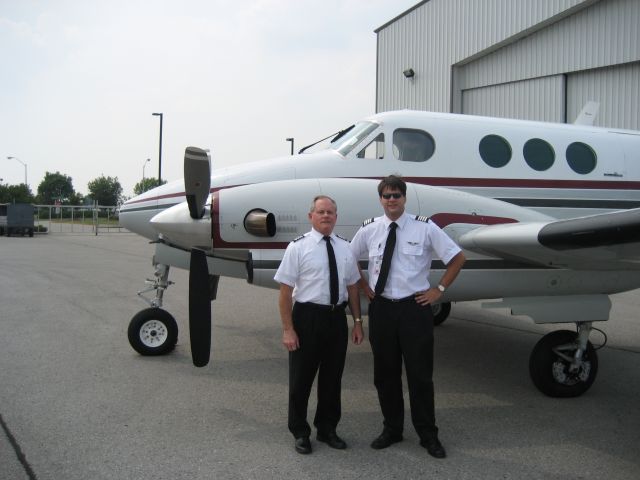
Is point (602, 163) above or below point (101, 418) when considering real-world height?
above

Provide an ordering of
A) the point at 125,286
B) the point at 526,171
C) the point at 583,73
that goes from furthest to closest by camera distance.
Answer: the point at 583,73
the point at 125,286
the point at 526,171

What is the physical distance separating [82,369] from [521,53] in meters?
18.0

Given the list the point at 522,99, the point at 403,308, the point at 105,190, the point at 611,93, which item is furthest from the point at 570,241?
the point at 105,190

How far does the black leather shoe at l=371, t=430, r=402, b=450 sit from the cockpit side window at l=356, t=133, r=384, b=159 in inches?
130

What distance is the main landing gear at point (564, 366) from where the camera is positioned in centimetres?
542

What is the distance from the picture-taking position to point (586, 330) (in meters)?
5.44

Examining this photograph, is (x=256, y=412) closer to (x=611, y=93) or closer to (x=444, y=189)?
(x=444, y=189)

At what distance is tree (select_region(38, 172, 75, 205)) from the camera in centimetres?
11809

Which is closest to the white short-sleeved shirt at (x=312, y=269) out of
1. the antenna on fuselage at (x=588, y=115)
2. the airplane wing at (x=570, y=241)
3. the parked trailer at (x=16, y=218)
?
the airplane wing at (x=570, y=241)

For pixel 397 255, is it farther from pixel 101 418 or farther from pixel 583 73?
pixel 583 73

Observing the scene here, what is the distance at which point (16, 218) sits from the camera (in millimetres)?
33938

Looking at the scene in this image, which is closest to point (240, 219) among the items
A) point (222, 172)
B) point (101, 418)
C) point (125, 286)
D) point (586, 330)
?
point (222, 172)

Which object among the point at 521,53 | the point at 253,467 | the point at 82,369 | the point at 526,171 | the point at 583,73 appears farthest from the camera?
the point at 521,53

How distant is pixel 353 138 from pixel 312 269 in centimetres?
293
